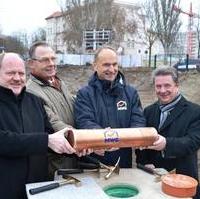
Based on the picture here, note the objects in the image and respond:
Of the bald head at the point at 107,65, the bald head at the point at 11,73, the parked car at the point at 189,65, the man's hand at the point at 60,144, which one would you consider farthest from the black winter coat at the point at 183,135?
the parked car at the point at 189,65

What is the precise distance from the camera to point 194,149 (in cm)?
333

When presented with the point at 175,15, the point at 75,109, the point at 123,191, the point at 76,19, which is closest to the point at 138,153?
the point at 75,109

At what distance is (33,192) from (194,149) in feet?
4.50

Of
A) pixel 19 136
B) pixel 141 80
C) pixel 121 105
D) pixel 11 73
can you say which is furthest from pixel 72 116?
pixel 141 80

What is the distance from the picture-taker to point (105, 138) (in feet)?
8.55

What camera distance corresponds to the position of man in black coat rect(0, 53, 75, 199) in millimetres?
2785

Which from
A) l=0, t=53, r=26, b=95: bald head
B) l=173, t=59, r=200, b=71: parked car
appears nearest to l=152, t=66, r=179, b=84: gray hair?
l=0, t=53, r=26, b=95: bald head

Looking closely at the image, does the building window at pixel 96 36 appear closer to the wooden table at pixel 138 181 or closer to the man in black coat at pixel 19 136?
the man in black coat at pixel 19 136

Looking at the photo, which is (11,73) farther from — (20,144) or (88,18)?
(88,18)

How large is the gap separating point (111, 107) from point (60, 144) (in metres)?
0.82

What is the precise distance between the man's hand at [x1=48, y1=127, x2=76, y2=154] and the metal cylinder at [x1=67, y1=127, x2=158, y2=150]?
32 mm

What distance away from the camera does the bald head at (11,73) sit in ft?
9.91

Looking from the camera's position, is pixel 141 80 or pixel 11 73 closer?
pixel 11 73

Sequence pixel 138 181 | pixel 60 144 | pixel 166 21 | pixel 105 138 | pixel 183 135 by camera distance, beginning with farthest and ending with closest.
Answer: pixel 166 21
pixel 183 135
pixel 138 181
pixel 60 144
pixel 105 138
